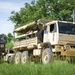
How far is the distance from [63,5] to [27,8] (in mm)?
5935

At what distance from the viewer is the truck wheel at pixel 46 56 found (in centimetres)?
1434

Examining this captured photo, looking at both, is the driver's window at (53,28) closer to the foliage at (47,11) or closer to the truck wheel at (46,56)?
the truck wheel at (46,56)

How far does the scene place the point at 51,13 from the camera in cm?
3772

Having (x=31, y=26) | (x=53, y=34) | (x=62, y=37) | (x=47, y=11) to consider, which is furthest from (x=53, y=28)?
(x=47, y=11)

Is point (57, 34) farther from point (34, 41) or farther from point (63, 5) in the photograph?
point (63, 5)

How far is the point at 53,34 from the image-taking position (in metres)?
15.1

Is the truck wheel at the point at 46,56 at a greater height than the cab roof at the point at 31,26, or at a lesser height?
lesser

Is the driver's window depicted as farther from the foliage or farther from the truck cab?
the foliage

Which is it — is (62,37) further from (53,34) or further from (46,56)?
(46,56)

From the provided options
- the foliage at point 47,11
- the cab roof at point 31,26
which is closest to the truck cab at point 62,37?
the cab roof at point 31,26

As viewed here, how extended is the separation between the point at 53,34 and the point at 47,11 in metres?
23.3

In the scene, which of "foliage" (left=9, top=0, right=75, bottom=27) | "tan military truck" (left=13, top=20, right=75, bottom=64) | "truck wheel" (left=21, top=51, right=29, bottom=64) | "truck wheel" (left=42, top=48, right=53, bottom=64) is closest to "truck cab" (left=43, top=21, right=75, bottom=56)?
"tan military truck" (left=13, top=20, right=75, bottom=64)

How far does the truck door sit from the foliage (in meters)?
20.2

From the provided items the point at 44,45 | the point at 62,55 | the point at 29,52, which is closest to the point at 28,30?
the point at 29,52
